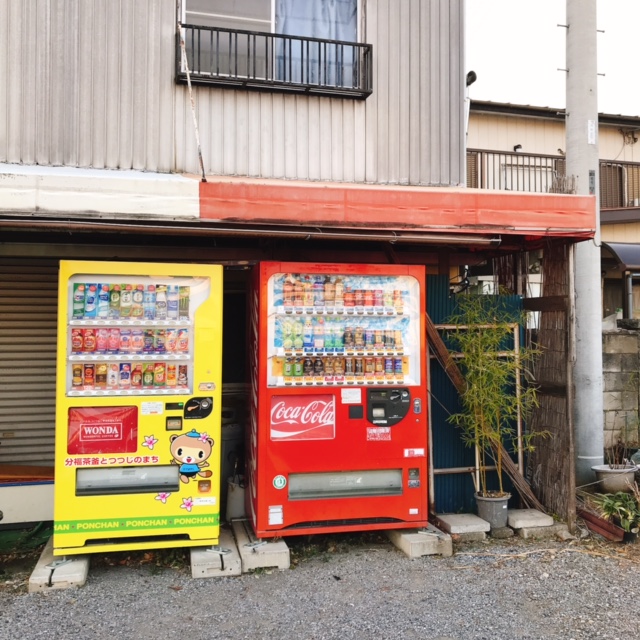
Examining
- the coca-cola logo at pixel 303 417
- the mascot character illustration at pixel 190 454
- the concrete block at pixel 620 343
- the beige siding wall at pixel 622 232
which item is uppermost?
the beige siding wall at pixel 622 232

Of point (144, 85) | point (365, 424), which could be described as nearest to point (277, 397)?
point (365, 424)

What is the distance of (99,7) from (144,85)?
0.87 meters

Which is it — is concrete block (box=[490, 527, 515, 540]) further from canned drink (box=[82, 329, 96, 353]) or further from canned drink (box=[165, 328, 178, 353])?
canned drink (box=[82, 329, 96, 353])

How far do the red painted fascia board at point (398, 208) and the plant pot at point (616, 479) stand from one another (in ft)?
8.15

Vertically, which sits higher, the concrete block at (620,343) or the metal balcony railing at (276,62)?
the metal balcony railing at (276,62)

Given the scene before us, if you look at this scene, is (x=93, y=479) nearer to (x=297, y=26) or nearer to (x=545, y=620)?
(x=545, y=620)

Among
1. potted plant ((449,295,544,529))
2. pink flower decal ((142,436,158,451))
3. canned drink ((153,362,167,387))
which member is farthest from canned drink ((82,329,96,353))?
potted plant ((449,295,544,529))

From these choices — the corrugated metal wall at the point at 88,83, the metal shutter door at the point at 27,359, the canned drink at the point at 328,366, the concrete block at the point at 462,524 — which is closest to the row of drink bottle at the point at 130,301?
the canned drink at the point at 328,366

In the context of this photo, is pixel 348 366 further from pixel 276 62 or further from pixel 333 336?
pixel 276 62

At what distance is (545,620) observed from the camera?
3855mm

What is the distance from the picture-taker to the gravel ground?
3.72m

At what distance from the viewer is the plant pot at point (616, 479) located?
19.4ft

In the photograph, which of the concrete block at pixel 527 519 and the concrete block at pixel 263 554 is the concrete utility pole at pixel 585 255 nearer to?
the concrete block at pixel 527 519

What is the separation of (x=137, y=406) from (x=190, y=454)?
0.56 metres
